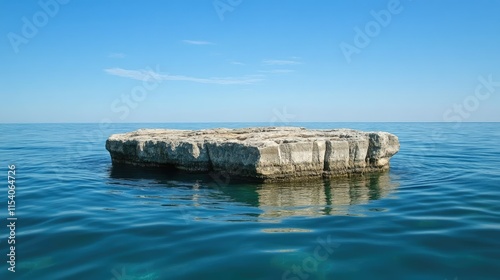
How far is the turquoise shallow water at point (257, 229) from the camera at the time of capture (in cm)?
588

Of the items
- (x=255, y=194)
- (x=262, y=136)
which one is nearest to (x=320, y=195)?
(x=255, y=194)

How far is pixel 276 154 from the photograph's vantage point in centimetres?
1212

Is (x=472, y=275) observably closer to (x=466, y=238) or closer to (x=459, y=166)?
(x=466, y=238)

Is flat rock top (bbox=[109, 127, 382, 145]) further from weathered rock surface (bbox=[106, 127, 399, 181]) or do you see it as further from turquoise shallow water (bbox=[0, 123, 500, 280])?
turquoise shallow water (bbox=[0, 123, 500, 280])

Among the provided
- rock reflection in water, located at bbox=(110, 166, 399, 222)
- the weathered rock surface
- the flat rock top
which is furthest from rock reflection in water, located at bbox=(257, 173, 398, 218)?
the flat rock top

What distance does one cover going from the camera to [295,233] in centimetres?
736

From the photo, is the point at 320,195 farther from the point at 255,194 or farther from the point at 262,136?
the point at 262,136

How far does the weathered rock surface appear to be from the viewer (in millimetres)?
12234

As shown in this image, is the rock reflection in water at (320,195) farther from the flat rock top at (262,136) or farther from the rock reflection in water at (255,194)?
the flat rock top at (262,136)

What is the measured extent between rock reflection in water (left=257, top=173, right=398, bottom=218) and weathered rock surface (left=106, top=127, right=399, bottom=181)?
0.47 meters

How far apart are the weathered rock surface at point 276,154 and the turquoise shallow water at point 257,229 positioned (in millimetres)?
545

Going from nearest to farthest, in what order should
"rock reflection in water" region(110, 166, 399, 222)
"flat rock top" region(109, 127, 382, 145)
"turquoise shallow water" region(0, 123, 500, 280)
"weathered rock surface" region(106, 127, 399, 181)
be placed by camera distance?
1. "turquoise shallow water" region(0, 123, 500, 280)
2. "rock reflection in water" region(110, 166, 399, 222)
3. "weathered rock surface" region(106, 127, 399, 181)
4. "flat rock top" region(109, 127, 382, 145)

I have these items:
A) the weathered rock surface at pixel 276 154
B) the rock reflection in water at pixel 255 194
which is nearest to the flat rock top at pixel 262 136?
the weathered rock surface at pixel 276 154

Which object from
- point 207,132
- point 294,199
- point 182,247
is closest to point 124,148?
point 207,132
